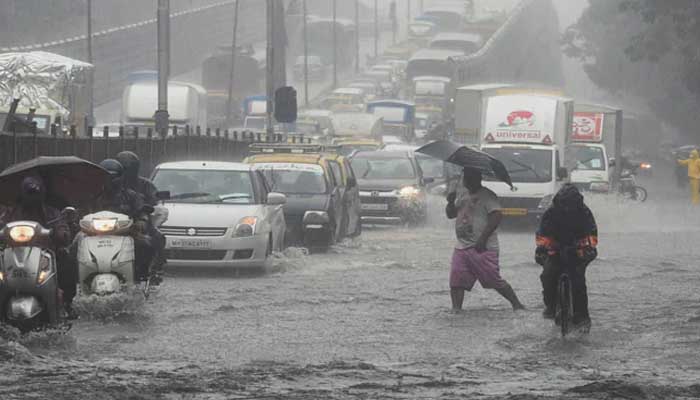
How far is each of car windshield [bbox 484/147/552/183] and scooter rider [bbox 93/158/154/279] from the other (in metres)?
18.3

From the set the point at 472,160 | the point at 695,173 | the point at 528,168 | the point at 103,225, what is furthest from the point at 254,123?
the point at 103,225

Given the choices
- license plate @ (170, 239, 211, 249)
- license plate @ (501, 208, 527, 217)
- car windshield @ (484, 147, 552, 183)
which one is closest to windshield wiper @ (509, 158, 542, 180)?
car windshield @ (484, 147, 552, 183)

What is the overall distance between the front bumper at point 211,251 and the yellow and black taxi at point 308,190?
469 centimetres

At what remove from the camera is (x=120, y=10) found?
94750 millimetres

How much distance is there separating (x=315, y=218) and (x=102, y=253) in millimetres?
10395

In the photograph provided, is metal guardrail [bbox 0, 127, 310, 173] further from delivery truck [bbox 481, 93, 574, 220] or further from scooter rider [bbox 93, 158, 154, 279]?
delivery truck [bbox 481, 93, 574, 220]

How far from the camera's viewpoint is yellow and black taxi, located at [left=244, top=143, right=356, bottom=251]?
25.8 meters

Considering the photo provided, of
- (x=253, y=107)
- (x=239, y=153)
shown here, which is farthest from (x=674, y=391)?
(x=253, y=107)

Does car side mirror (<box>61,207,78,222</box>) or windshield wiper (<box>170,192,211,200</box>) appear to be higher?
car side mirror (<box>61,207,78,222</box>)

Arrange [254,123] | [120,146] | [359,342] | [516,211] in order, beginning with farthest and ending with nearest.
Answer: [254,123], [516,211], [120,146], [359,342]

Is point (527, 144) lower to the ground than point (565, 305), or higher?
higher

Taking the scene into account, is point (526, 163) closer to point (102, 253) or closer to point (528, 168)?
point (528, 168)

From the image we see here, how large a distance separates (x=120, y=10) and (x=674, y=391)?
280 feet

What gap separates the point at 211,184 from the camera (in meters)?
22.3
